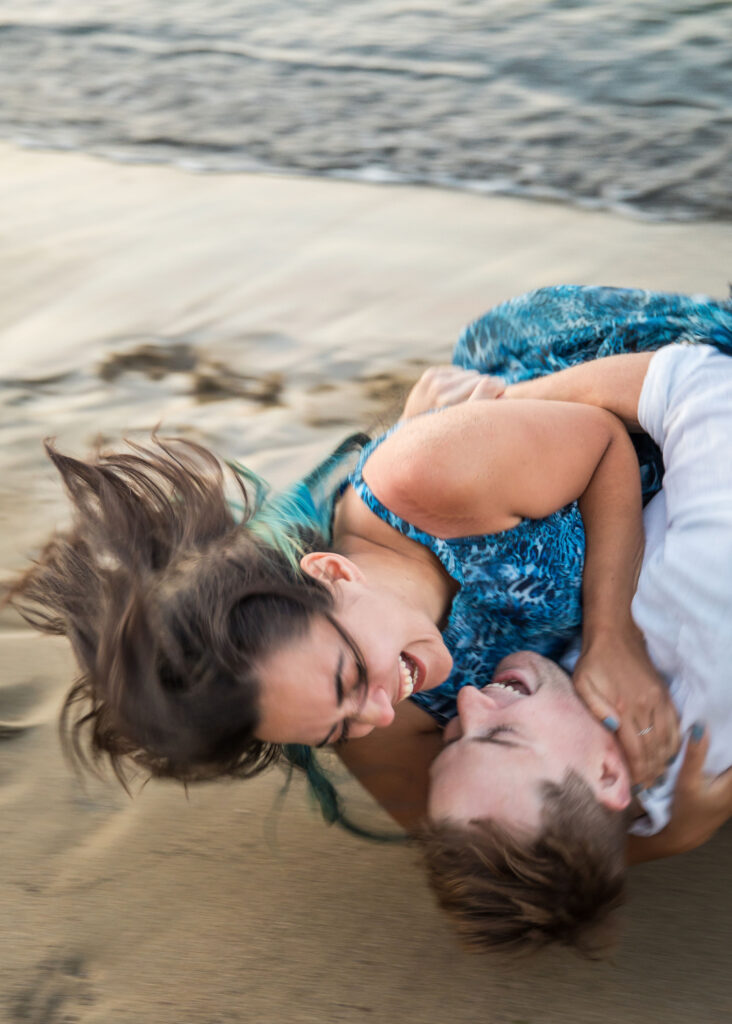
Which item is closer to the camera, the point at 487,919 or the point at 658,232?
the point at 487,919

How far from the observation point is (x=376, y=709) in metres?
1.54

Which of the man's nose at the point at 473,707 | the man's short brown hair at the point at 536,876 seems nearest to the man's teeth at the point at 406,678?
the man's nose at the point at 473,707

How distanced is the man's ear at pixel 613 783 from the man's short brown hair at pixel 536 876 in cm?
4

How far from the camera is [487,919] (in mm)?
1519

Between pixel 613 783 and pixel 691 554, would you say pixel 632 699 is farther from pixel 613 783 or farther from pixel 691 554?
pixel 691 554

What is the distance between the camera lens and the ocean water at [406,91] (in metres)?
4.73

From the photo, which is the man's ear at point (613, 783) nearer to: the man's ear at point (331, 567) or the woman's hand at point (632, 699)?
the woman's hand at point (632, 699)

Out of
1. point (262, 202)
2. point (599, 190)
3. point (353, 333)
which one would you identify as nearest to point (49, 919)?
point (353, 333)

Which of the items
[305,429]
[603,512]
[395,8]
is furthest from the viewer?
[395,8]

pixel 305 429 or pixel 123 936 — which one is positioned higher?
pixel 305 429

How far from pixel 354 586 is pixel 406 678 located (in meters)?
0.17

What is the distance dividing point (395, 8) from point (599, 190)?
116 inches

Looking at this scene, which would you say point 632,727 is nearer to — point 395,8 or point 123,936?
point 123,936

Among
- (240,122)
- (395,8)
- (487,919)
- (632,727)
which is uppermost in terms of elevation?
(395,8)
